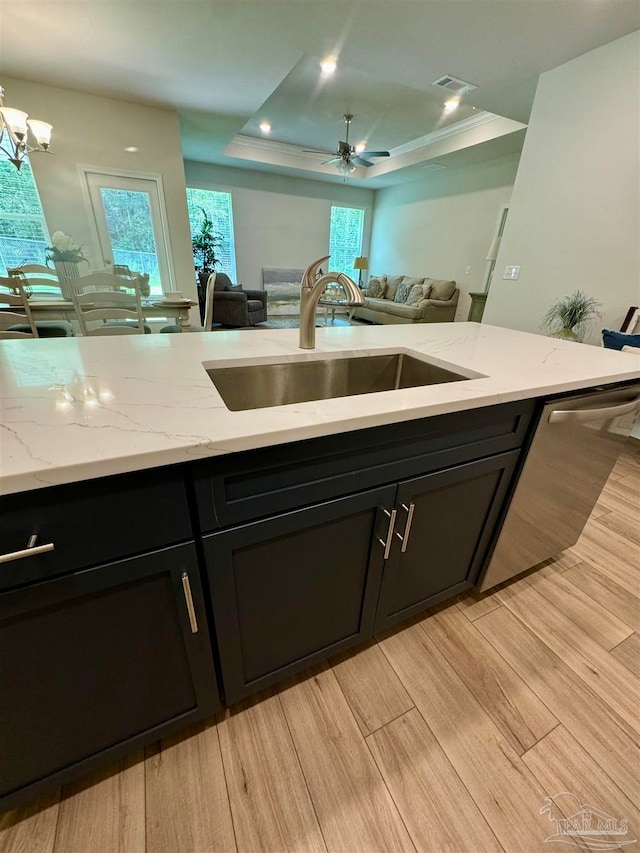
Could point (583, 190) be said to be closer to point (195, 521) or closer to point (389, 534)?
point (389, 534)

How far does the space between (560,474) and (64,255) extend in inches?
187

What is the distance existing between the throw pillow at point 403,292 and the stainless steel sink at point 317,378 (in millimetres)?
5834

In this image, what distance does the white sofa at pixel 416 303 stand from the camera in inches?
235

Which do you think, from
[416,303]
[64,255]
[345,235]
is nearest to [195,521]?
[64,255]

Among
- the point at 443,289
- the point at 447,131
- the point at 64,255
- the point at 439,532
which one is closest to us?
the point at 439,532

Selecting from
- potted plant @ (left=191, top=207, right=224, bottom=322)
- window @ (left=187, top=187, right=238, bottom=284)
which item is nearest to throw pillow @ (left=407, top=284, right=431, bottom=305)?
Answer: window @ (left=187, top=187, right=238, bottom=284)

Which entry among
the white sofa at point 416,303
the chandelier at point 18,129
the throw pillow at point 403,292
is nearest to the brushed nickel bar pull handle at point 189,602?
the chandelier at point 18,129

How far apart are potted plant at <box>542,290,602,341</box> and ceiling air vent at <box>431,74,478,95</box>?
79.3 inches

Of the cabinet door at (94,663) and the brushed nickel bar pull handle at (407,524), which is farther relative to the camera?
the brushed nickel bar pull handle at (407,524)

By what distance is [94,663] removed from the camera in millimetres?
721

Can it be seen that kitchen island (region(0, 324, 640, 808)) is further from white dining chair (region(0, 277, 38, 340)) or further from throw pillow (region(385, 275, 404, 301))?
throw pillow (region(385, 275, 404, 301))

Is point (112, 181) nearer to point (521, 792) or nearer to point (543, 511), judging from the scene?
point (543, 511)

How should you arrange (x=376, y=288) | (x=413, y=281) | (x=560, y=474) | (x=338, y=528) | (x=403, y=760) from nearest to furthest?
(x=338, y=528) < (x=403, y=760) < (x=560, y=474) < (x=413, y=281) < (x=376, y=288)

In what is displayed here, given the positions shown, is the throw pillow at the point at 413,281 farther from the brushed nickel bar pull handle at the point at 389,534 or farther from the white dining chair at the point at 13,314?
the brushed nickel bar pull handle at the point at 389,534
